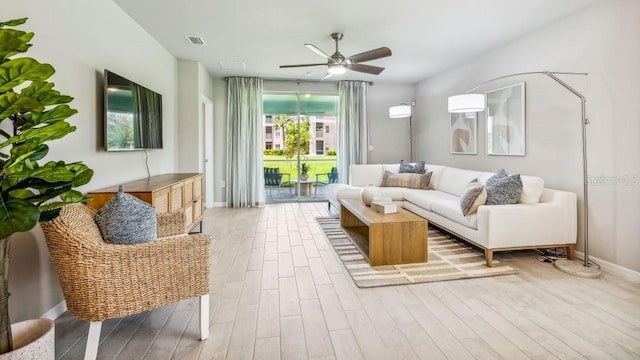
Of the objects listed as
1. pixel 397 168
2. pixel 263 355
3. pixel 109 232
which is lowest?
pixel 263 355

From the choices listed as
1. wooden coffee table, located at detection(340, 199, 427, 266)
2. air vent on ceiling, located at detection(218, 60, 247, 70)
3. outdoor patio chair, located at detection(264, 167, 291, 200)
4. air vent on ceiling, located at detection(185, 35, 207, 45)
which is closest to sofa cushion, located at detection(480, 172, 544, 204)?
wooden coffee table, located at detection(340, 199, 427, 266)

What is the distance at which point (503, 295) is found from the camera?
254 centimetres

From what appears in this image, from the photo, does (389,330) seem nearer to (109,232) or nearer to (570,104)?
(109,232)

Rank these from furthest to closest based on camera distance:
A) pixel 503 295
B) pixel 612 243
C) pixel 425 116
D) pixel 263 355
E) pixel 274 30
Answer: pixel 425 116
pixel 274 30
pixel 612 243
pixel 503 295
pixel 263 355

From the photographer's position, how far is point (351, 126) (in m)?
6.80

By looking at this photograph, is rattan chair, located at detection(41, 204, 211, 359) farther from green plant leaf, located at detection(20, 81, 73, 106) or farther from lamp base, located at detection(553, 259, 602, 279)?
lamp base, located at detection(553, 259, 602, 279)

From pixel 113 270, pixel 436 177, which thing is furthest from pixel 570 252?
pixel 113 270

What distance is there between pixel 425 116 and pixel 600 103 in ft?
12.2

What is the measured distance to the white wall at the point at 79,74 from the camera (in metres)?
2.05

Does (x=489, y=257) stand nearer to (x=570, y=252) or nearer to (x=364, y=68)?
(x=570, y=252)

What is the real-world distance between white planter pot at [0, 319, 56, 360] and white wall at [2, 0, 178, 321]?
0.67m

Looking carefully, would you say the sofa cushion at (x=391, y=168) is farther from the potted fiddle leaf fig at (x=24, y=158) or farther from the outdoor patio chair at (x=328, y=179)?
the potted fiddle leaf fig at (x=24, y=158)

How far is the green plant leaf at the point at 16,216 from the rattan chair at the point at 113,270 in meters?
0.56

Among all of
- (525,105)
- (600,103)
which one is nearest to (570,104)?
(600,103)
